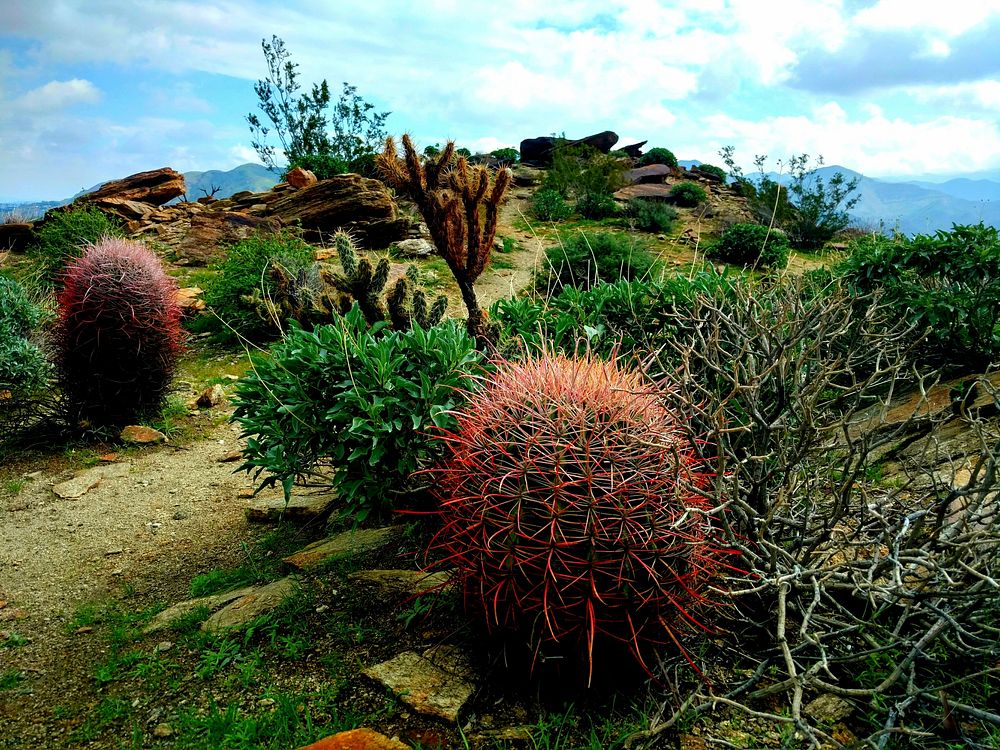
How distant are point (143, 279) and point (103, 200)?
15.8 m

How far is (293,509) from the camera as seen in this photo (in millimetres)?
5664

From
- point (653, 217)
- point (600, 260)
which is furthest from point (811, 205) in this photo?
point (600, 260)

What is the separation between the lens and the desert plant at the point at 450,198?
222 inches

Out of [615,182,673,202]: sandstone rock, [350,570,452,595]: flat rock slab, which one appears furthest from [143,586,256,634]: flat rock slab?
[615,182,673,202]: sandstone rock

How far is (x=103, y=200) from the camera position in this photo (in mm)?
20391

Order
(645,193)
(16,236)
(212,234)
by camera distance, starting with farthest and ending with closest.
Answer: (645,193), (16,236), (212,234)

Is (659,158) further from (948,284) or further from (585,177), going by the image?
(948,284)

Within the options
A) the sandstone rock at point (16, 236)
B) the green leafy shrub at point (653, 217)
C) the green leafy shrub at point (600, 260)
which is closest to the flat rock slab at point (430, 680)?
the green leafy shrub at point (600, 260)

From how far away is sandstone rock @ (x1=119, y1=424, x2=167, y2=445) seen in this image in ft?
25.3

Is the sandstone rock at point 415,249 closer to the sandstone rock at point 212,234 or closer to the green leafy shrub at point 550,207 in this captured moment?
the sandstone rock at point 212,234

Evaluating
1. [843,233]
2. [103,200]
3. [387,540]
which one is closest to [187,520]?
[387,540]

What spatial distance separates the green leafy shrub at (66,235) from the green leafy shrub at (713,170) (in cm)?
2730

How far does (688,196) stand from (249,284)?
20023mm

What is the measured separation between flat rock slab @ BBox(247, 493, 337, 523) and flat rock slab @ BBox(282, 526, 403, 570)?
0.69 m
